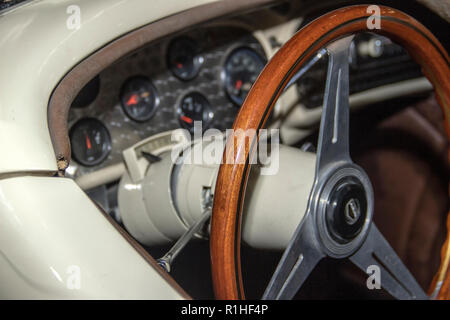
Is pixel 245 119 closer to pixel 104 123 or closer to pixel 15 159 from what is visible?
pixel 15 159

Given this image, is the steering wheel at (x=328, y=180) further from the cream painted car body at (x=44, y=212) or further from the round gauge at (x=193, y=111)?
the round gauge at (x=193, y=111)

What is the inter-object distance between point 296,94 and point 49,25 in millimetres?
985

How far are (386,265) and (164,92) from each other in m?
0.82

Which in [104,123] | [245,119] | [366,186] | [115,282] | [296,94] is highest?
[296,94]

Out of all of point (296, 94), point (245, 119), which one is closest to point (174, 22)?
point (245, 119)

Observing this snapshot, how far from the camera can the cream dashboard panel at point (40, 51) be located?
73 cm

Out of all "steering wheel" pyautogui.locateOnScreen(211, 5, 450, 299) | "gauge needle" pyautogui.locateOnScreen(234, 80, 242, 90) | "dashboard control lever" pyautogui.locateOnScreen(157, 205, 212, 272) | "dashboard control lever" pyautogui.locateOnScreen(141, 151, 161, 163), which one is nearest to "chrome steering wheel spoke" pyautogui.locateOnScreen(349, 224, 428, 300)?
"steering wheel" pyautogui.locateOnScreen(211, 5, 450, 299)

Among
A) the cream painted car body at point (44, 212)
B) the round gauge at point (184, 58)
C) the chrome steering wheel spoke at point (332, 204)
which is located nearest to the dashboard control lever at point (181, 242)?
the cream painted car body at point (44, 212)

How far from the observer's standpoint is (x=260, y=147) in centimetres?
94

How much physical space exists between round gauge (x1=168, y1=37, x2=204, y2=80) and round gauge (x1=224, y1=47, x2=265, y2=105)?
0.11m

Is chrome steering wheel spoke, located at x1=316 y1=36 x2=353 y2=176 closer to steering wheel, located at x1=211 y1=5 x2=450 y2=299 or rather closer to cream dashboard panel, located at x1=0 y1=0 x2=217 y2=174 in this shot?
steering wheel, located at x1=211 y1=5 x2=450 y2=299

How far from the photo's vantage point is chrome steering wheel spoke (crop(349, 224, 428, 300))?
935 millimetres

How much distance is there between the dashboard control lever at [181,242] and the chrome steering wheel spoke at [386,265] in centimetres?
32

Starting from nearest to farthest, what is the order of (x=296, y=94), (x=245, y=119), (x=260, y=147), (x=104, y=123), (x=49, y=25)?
(x=245, y=119), (x=49, y=25), (x=260, y=147), (x=104, y=123), (x=296, y=94)
